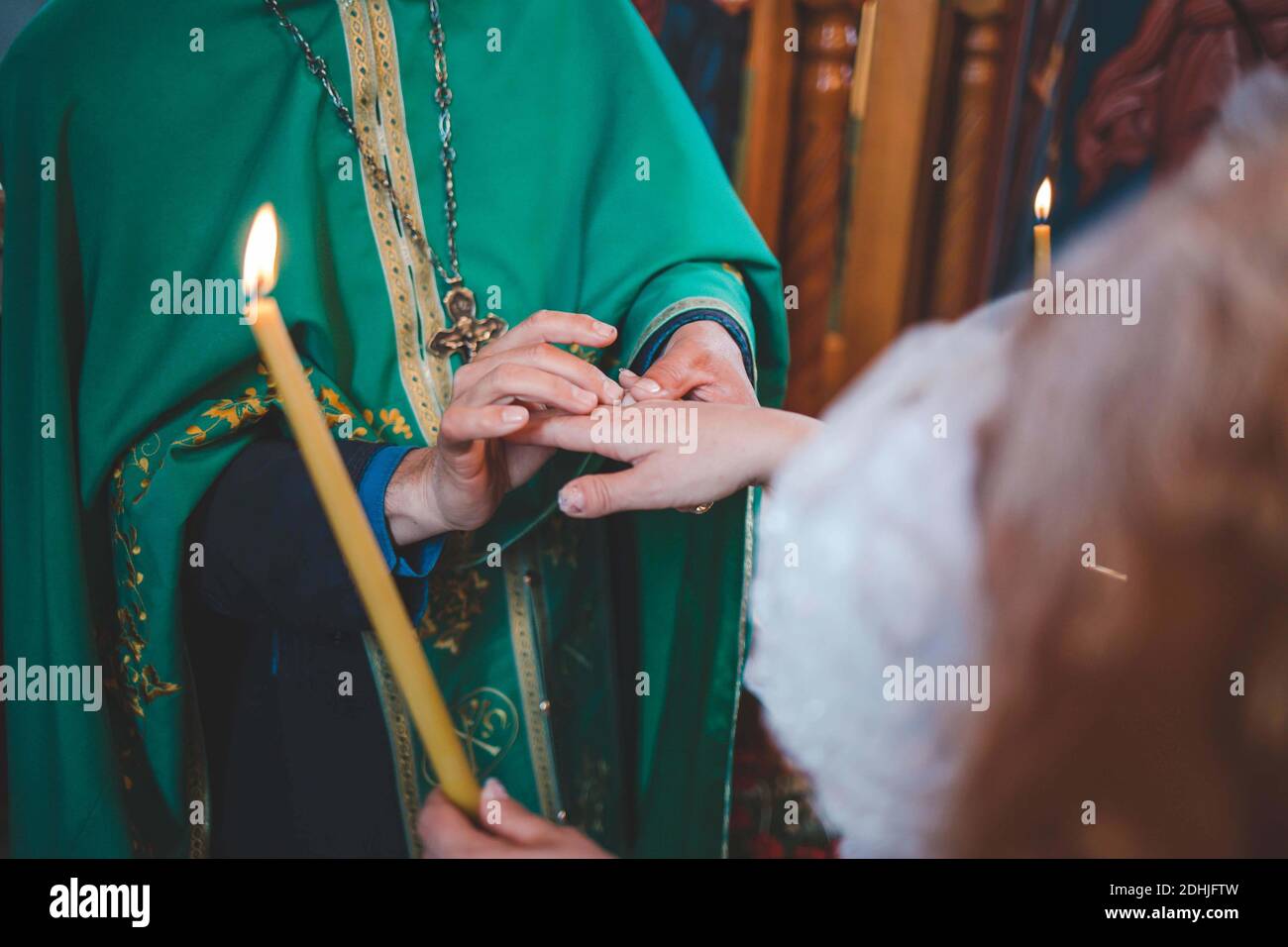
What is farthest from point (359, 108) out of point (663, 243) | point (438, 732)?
point (438, 732)

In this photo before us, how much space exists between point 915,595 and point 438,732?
0.73ft

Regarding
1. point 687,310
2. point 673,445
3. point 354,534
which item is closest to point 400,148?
point 687,310

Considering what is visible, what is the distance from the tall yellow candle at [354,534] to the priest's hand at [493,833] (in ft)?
0.11

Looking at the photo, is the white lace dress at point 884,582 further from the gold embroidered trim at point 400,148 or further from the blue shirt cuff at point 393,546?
the gold embroidered trim at point 400,148

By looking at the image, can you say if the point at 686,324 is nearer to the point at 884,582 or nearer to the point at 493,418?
the point at 493,418

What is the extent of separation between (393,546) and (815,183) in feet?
2.25

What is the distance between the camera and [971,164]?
3.31 ft

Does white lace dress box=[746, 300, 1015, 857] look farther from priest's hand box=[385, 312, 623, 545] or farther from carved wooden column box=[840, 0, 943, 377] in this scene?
carved wooden column box=[840, 0, 943, 377]

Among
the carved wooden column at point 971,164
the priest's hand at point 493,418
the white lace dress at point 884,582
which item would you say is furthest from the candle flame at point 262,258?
the carved wooden column at point 971,164

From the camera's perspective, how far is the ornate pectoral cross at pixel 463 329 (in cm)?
71

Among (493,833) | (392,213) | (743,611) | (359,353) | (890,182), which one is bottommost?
(493,833)

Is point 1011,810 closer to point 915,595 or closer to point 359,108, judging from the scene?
point 915,595

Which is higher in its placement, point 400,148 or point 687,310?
point 400,148

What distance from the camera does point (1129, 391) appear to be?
22 cm
